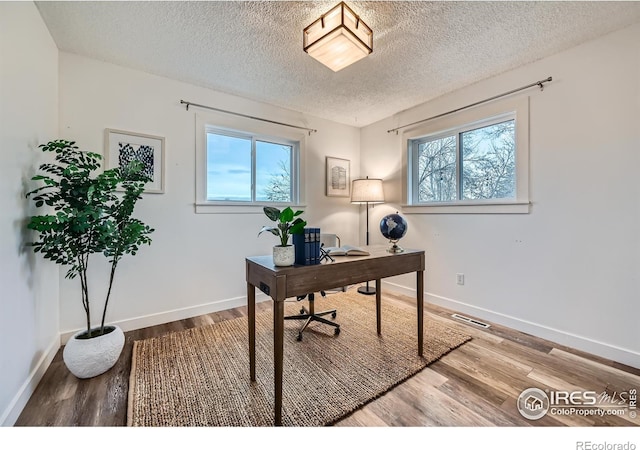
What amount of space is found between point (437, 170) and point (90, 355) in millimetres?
3586

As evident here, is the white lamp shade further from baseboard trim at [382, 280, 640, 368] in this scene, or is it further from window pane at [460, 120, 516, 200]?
baseboard trim at [382, 280, 640, 368]

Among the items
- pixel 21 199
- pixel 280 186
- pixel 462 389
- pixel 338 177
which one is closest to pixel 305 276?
pixel 462 389

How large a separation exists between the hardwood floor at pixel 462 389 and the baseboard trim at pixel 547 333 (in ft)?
0.21

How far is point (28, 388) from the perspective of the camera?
152cm

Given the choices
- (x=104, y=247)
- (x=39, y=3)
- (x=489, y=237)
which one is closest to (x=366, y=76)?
(x=489, y=237)

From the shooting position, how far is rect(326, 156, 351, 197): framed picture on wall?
3.71 m

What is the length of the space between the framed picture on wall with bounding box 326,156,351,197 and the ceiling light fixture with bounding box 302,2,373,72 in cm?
186

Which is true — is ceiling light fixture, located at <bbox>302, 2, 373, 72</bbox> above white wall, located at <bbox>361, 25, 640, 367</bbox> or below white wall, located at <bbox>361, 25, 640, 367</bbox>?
above

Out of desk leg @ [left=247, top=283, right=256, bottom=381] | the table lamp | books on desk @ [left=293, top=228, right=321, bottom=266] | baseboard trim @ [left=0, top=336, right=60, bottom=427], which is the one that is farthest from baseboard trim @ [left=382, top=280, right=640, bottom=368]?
baseboard trim @ [left=0, top=336, right=60, bottom=427]

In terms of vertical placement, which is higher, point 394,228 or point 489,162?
point 489,162

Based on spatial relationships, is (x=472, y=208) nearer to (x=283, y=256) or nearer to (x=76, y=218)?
(x=283, y=256)

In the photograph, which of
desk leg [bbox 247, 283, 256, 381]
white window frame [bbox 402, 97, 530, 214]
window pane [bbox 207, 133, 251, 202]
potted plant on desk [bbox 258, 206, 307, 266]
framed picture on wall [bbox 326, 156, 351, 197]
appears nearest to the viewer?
potted plant on desk [bbox 258, 206, 307, 266]

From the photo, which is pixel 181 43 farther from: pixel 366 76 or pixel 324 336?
pixel 324 336
